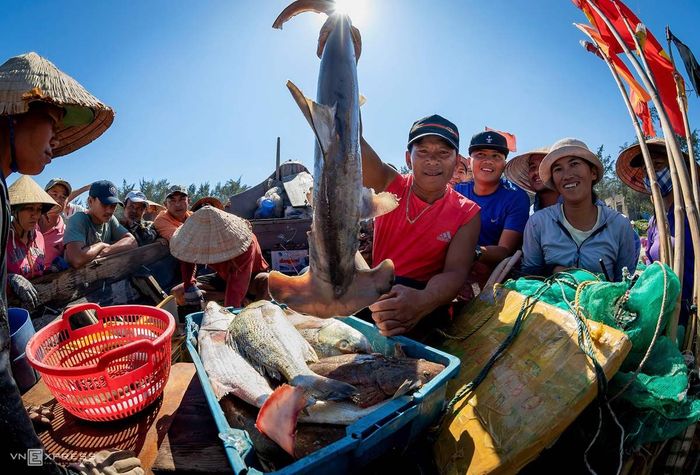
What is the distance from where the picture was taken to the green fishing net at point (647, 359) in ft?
6.16

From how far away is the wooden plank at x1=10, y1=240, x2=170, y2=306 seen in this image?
4.38 metres

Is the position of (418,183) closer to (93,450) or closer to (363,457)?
(363,457)

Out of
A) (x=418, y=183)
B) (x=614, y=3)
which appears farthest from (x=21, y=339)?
(x=614, y=3)

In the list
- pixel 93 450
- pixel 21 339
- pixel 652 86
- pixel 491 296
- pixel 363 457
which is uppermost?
pixel 652 86

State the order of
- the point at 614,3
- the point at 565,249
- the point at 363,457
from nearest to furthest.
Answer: the point at 363,457
the point at 565,249
the point at 614,3

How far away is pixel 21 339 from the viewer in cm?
221

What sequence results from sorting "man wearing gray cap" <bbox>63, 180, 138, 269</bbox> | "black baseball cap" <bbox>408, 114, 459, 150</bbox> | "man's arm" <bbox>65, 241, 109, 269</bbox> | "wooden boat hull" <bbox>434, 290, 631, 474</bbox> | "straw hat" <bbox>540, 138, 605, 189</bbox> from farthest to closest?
"man wearing gray cap" <bbox>63, 180, 138, 269</bbox> → "man's arm" <bbox>65, 241, 109, 269</bbox> → "straw hat" <bbox>540, 138, 605, 189</bbox> → "black baseball cap" <bbox>408, 114, 459, 150</bbox> → "wooden boat hull" <bbox>434, 290, 631, 474</bbox>

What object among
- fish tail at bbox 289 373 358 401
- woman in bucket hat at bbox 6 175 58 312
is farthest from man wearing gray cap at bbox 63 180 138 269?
fish tail at bbox 289 373 358 401

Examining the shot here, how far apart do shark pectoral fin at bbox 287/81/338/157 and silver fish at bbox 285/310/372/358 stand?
1209 millimetres

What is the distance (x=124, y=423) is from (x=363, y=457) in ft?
4.73

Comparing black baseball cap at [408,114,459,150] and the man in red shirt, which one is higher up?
black baseball cap at [408,114,459,150]

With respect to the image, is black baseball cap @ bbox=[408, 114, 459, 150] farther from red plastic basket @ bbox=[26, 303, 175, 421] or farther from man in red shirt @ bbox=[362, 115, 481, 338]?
red plastic basket @ bbox=[26, 303, 175, 421]

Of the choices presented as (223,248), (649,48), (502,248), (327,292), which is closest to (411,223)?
(327,292)

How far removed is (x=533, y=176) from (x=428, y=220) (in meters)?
2.90
